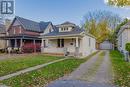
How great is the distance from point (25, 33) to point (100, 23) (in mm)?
24811

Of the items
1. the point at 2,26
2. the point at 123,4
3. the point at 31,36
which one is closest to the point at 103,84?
the point at 123,4

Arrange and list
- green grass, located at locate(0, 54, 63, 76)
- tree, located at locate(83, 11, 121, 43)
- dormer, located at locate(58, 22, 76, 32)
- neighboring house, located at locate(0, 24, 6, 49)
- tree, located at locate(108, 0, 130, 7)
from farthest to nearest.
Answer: tree, located at locate(83, 11, 121, 43), neighboring house, located at locate(0, 24, 6, 49), dormer, located at locate(58, 22, 76, 32), tree, located at locate(108, 0, 130, 7), green grass, located at locate(0, 54, 63, 76)

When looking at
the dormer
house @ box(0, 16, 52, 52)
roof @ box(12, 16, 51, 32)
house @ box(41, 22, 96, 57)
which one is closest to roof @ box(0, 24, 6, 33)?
house @ box(0, 16, 52, 52)

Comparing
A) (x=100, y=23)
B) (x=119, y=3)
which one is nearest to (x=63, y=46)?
(x=119, y=3)

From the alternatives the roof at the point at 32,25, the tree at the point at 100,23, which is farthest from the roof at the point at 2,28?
the tree at the point at 100,23

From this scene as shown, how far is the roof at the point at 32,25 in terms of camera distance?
35.4 meters

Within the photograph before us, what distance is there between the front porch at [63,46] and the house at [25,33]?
350 cm

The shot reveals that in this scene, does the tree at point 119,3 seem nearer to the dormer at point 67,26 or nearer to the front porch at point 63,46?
the front porch at point 63,46

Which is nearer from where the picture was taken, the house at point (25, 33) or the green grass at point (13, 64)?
the green grass at point (13, 64)

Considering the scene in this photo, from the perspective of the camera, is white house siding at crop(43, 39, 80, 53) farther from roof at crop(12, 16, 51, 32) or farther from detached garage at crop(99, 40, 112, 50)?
detached garage at crop(99, 40, 112, 50)

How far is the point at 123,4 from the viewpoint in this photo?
12812 mm

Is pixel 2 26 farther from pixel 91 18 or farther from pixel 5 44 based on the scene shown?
pixel 91 18

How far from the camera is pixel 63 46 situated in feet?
92.5

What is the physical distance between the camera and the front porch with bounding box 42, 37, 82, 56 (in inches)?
984
